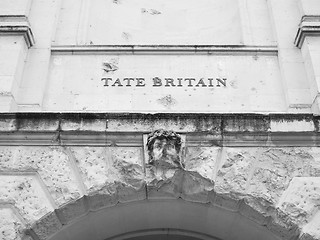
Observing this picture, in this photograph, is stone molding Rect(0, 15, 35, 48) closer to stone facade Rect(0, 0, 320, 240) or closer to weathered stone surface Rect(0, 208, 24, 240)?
stone facade Rect(0, 0, 320, 240)

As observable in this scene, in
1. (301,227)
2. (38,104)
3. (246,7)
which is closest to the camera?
(301,227)

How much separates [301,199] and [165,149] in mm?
1723

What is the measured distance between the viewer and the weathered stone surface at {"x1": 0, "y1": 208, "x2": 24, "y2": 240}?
6.27 m

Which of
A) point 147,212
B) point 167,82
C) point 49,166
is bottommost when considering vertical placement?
point 147,212

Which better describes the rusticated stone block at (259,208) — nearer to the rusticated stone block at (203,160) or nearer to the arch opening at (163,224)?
the arch opening at (163,224)

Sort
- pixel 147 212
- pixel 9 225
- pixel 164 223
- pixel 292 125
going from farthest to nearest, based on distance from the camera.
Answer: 1. pixel 164 223
2. pixel 147 212
3. pixel 292 125
4. pixel 9 225

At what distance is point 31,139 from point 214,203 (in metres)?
2.44

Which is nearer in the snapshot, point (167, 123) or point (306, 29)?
point (167, 123)

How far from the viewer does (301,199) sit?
6.53 m

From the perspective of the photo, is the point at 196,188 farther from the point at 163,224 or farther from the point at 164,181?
the point at 163,224

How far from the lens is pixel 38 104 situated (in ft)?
25.2

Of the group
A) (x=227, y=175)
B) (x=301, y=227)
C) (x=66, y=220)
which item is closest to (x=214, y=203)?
(x=227, y=175)

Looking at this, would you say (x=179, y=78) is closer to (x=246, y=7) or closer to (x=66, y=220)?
(x=246, y=7)

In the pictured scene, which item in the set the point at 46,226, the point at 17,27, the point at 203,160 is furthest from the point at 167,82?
the point at 46,226
